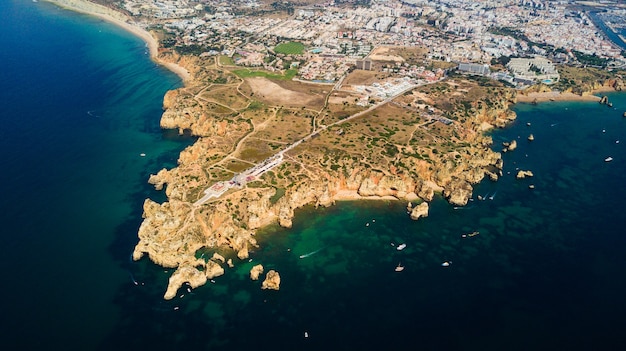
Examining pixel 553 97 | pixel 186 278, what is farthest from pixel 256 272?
pixel 553 97

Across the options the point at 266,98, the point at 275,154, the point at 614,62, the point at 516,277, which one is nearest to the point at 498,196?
the point at 516,277

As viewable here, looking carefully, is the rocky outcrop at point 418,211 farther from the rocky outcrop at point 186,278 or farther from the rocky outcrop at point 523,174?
the rocky outcrop at point 186,278

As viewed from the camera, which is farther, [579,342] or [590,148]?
[590,148]

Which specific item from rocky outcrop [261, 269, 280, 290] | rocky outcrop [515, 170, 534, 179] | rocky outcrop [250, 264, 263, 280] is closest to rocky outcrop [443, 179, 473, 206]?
rocky outcrop [515, 170, 534, 179]

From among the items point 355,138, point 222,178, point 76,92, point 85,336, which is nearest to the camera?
point 85,336

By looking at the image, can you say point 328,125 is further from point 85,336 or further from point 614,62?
point 614,62

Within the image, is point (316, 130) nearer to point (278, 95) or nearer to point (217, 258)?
point (278, 95)
